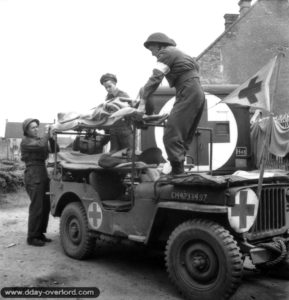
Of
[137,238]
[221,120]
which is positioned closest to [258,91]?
[137,238]

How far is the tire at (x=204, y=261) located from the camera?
13.7ft

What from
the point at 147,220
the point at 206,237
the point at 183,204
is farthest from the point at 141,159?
the point at 206,237

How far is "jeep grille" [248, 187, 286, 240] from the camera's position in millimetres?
4773

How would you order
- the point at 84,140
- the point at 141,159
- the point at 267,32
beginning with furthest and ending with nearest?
the point at 267,32 < the point at 84,140 < the point at 141,159

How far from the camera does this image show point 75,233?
21.0 feet

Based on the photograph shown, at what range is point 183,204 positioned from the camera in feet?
15.2

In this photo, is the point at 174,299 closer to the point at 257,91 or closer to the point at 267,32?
the point at 257,91

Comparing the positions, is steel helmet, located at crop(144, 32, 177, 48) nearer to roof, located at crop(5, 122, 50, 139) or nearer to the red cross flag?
the red cross flag

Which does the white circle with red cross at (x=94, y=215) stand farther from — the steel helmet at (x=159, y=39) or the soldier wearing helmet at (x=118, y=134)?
the steel helmet at (x=159, y=39)

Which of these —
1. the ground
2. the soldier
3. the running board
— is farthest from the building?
the running board

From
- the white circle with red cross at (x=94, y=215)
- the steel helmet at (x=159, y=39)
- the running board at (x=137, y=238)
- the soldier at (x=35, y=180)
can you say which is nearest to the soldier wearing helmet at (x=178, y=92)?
the steel helmet at (x=159, y=39)

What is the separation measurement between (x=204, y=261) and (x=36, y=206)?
3.71m

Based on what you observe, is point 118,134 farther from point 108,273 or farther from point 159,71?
point 108,273

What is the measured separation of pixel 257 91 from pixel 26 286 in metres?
3.43
